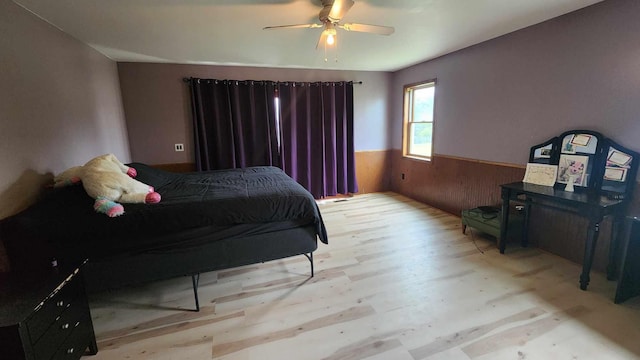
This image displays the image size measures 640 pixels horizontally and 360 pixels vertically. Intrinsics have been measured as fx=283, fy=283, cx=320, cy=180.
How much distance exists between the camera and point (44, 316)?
1313 mm

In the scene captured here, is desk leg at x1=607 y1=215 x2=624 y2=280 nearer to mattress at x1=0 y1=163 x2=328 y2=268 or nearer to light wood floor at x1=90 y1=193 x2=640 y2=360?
light wood floor at x1=90 y1=193 x2=640 y2=360

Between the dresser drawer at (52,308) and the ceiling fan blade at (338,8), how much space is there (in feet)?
7.72

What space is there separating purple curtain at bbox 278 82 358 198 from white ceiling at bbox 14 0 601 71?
0.90 metres

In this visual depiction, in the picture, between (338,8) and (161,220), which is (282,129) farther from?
(161,220)

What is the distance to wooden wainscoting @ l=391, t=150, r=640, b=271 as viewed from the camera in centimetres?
265

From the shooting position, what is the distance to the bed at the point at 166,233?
1.85 metres

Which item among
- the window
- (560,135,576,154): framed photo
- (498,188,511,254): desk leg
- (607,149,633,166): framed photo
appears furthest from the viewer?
the window

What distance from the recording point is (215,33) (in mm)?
2875

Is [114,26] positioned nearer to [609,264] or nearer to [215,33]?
[215,33]

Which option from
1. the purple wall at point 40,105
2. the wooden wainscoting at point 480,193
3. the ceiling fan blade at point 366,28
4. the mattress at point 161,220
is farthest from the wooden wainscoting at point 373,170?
the purple wall at point 40,105

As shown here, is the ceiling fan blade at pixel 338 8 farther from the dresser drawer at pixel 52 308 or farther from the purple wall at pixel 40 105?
the dresser drawer at pixel 52 308

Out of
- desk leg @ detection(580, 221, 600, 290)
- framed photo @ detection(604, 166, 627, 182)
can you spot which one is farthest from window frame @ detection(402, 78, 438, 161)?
desk leg @ detection(580, 221, 600, 290)

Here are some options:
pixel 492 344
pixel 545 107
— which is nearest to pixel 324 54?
pixel 545 107

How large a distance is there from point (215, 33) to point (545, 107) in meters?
3.42
